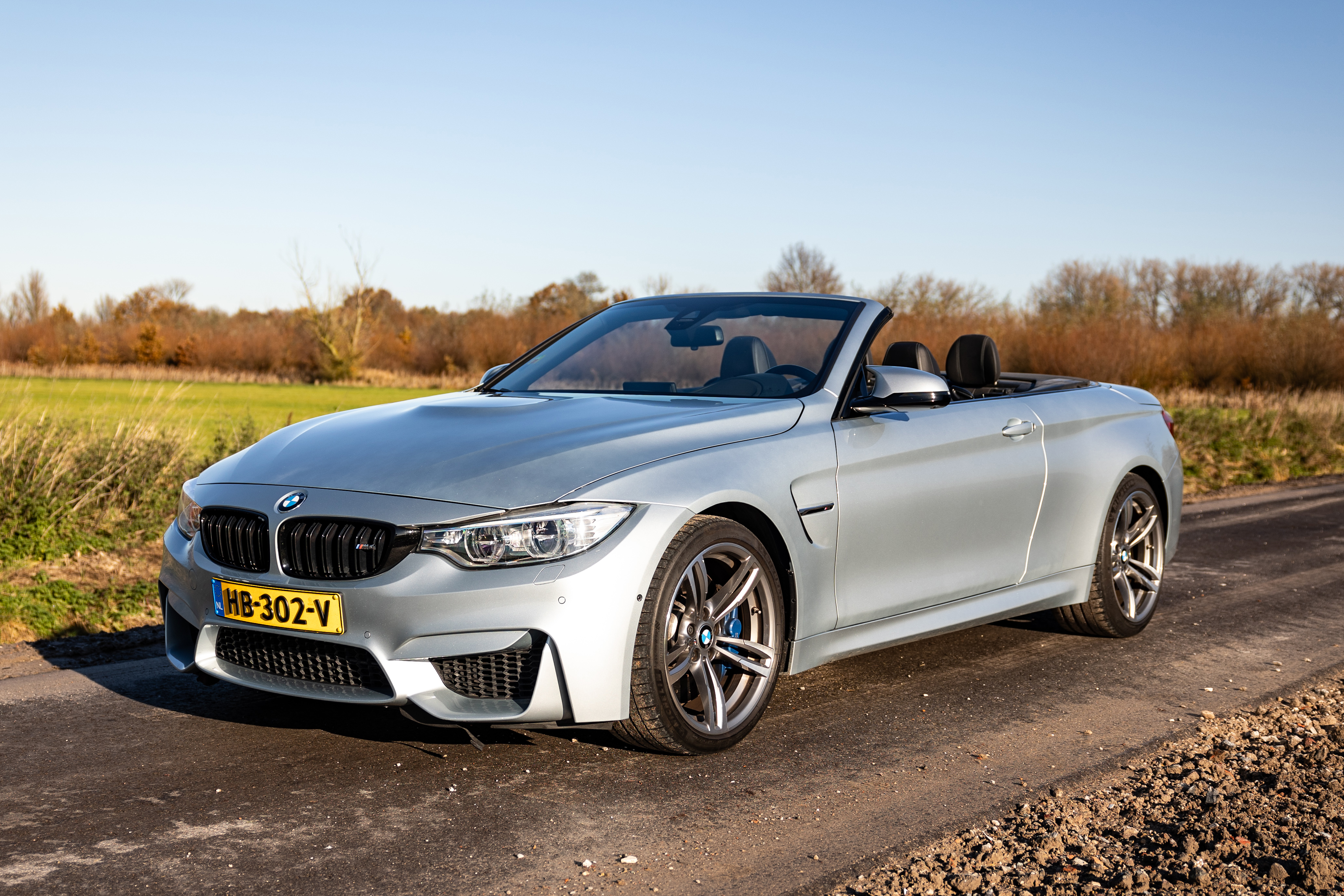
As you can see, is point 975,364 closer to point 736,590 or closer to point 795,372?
point 795,372

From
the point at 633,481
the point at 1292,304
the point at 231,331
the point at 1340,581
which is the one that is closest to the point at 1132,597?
the point at 1340,581

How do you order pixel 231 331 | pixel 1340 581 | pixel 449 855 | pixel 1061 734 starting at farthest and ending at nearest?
pixel 231 331
pixel 1340 581
pixel 1061 734
pixel 449 855

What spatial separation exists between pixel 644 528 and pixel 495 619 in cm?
54

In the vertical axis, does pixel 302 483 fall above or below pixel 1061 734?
above

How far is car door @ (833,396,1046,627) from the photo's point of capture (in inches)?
176

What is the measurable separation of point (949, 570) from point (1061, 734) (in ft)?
2.61

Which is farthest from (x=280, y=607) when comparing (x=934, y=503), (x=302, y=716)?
(x=934, y=503)

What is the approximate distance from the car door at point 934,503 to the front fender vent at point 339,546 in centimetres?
165

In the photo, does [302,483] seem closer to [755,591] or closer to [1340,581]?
[755,591]

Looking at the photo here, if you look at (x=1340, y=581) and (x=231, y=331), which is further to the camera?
(x=231, y=331)

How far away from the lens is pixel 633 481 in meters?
3.75

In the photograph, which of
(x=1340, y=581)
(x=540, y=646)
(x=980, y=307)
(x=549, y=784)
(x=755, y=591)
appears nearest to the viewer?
(x=540, y=646)

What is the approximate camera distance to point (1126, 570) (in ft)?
20.0

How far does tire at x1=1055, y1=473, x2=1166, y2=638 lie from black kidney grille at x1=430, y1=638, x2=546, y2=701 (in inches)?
129
